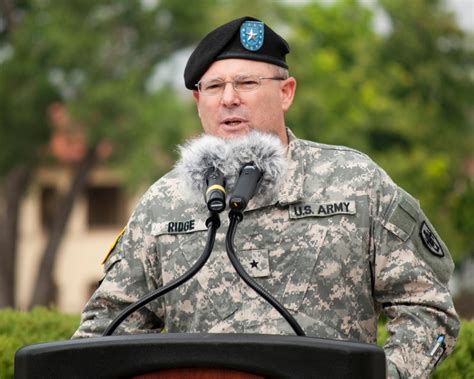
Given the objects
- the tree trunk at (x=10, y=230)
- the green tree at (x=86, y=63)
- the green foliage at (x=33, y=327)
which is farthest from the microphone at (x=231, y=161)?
the tree trunk at (x=10, y=230)

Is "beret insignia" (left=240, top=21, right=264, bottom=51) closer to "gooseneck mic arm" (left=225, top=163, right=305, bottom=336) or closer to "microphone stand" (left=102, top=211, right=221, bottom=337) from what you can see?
"gooseneck mic arm" (left=225, top=163, right=305, bottom=336)

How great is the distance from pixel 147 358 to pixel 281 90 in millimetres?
1459

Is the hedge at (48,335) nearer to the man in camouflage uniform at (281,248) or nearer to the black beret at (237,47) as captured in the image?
the man in camouflage uniform at (281,248)

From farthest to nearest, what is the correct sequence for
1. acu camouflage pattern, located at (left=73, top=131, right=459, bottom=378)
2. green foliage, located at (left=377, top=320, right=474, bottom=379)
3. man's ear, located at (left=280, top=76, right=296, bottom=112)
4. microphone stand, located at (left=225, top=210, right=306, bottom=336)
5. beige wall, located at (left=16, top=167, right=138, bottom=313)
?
beige wall, located at (left=16, top=167, right=138, bottom=313) < green foliage, located at (left=377, top=320, right=474, bottom=379) < man's ear, located at (left=280, top=76, right=296, bottom=112) < acu camouflage pattern, located at (left=73, top=131, right=459, bottom=378) < microphone stand, located at (left=225, top=210, right=306, bottom=336)

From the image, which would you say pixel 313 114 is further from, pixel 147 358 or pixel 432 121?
pixel 147 358

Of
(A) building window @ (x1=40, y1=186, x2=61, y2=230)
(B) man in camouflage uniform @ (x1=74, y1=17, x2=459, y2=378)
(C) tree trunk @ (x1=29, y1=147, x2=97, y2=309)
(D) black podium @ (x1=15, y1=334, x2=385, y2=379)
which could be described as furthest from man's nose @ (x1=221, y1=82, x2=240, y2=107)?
(A) building window @ (x1=40, y1=186, x2=61, y2=230)

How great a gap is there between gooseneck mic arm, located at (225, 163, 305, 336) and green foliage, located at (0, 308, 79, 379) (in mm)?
2629

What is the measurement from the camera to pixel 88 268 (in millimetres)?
47781

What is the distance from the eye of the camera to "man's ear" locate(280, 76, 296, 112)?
3.98m

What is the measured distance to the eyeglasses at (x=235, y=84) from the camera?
3.85m

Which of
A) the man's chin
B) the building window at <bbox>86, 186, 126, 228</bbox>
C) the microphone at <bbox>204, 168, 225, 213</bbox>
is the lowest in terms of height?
the microphone at <bbox>204, 168, 225, 213</bbox>

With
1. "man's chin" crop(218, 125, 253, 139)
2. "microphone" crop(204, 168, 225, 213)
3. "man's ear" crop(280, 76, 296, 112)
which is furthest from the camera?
"man's ear" crop(280, 76, 296, 112)

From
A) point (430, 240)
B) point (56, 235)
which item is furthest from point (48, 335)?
point (56, 235)

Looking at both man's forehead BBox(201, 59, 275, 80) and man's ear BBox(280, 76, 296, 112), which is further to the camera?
man's ear BBox(280, 76, 296, 112)
